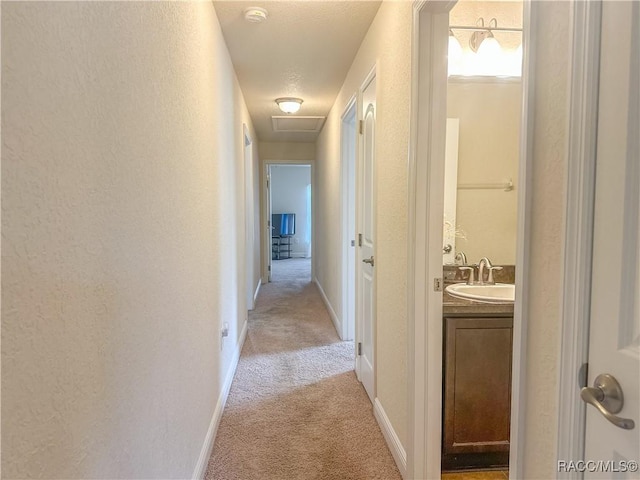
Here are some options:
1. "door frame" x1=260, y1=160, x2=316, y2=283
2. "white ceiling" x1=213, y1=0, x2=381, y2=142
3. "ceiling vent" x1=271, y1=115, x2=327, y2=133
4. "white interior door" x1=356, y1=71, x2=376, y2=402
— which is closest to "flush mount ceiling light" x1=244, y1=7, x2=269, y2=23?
"white ceiling" x1=213, y1=0, x2=381, y2=142

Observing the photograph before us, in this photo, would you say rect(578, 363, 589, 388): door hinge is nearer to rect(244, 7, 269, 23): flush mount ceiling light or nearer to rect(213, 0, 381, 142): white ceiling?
rect(213, 0, 381, 142): white ceiling

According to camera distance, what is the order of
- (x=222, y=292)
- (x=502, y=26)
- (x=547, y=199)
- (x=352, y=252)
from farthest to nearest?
(x=352, y=252) → (x=222, y=292) → (x=502, y=26) → (x=547, y=199)

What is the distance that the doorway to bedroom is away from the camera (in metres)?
9.96

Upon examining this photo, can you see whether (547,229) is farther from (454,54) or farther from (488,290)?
(454,54)

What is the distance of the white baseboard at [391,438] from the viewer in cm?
183

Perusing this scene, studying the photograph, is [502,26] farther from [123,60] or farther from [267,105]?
[267,105]

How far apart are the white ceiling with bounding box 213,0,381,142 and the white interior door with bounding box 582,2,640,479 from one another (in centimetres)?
172

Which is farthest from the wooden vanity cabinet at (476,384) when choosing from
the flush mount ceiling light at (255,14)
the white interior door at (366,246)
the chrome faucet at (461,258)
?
the flush mount ceiling light at (255,14)

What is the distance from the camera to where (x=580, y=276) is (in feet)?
2.45

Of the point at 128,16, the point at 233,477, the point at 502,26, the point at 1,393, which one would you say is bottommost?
the point at 233,477

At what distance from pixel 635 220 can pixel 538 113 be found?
31 cm

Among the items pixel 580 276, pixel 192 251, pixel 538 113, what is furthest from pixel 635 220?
pixel 192 251

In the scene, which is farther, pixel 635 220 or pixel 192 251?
pixel 192 251

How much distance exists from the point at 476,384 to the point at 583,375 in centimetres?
112
